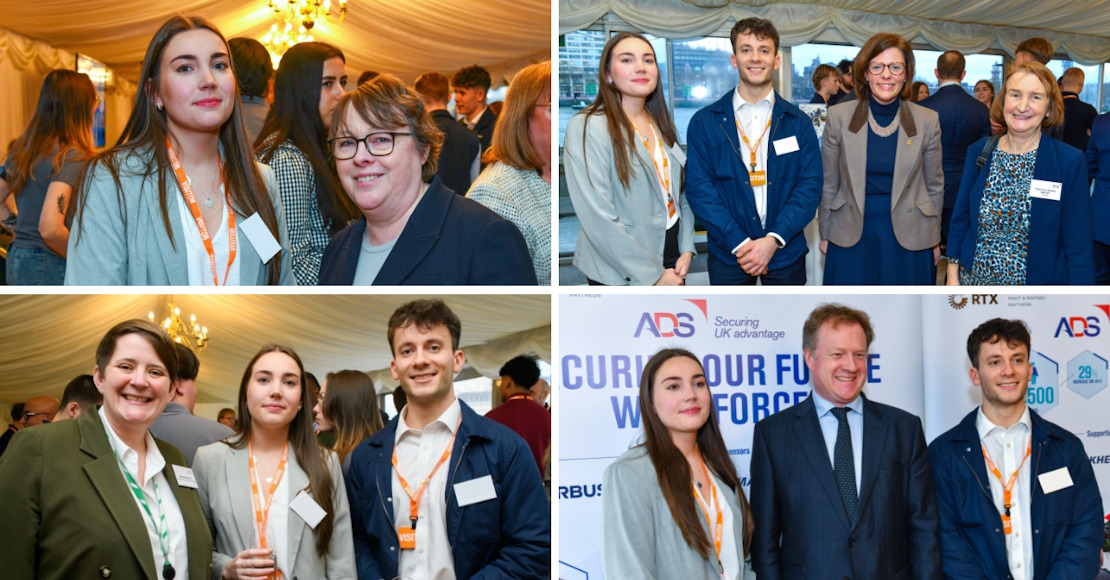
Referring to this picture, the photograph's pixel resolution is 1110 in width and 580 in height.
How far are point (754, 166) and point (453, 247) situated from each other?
1.17m

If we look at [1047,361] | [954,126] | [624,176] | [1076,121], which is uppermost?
[1076,121]

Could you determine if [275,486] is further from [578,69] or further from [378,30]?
[578,69]

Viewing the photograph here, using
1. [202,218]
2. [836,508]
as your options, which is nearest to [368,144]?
[202,218]

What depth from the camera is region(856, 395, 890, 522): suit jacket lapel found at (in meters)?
2.67

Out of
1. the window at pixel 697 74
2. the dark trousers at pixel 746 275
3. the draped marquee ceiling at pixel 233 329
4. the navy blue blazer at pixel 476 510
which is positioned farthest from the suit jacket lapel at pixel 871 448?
the window at pixel 697 74

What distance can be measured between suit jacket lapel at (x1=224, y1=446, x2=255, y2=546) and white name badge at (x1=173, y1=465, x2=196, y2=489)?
0.10m

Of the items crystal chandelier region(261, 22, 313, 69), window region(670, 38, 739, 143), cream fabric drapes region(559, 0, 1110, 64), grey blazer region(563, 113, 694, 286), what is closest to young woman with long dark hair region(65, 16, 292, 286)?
grey blazer region(563, 113, 694, 286)

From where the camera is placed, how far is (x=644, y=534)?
8.45 ft

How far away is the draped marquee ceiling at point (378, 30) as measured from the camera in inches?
179

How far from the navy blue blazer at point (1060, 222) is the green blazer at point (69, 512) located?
301 centimetres

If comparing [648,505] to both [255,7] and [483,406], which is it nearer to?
[483,406]

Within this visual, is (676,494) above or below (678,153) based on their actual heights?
below

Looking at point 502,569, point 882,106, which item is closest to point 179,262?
point 502,569

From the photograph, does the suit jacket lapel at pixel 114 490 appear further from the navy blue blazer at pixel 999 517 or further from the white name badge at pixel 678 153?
the navy blue blazer at pixel 999 517
